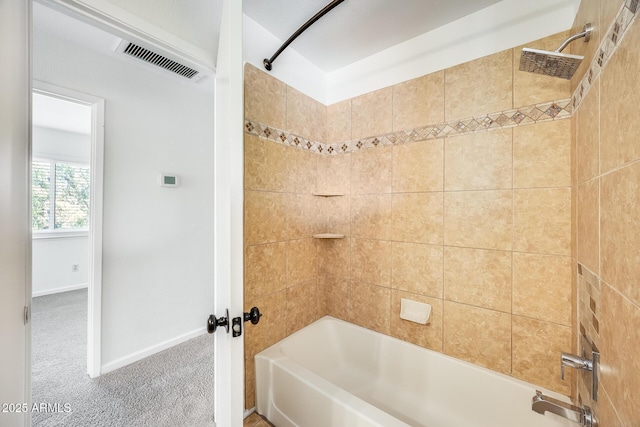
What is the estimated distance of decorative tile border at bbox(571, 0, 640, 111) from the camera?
56 centimetres

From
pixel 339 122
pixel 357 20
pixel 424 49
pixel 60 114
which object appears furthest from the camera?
pixel 60 114

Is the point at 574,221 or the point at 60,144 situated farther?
the point at 60,144

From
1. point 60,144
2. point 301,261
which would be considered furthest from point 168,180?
point 60,144

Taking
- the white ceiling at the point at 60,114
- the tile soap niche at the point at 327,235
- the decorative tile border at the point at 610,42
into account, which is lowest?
the tile soap niche at the point at 327,235

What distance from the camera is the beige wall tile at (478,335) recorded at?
4.14 ft

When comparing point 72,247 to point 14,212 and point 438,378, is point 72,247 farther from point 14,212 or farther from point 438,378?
point 438,378

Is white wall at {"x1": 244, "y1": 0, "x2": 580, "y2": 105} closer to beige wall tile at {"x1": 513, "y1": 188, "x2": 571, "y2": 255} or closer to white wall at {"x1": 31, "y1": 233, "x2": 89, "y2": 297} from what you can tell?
beige wall tile at {"x1": 513, "y1": 188, "x2": 571, "y2": 255}

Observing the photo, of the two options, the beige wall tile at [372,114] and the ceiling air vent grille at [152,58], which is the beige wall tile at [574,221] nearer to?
the beige wall tile at [372,114]

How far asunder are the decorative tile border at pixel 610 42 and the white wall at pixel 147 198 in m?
2.73

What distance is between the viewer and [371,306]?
1.73m

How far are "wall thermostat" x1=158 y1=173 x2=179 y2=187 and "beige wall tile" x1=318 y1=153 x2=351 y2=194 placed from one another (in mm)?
1451

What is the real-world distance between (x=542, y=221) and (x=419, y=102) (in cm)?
96

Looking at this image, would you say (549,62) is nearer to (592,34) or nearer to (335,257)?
(592,34)

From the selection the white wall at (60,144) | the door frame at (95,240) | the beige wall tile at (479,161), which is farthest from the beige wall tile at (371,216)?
the white wall at (60,144)
